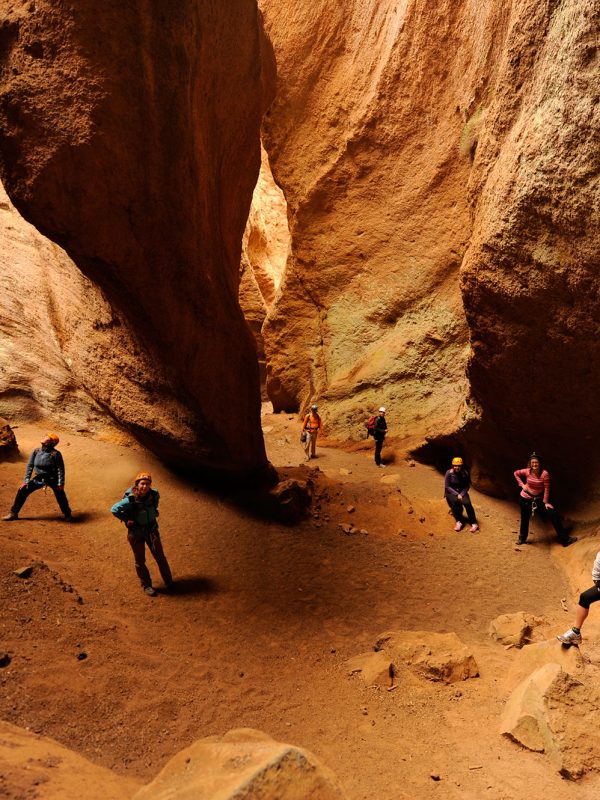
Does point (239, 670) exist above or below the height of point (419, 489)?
above

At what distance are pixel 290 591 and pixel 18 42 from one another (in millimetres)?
6553

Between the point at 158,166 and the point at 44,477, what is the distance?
12.8 ft

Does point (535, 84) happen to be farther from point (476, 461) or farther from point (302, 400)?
point (302, 400)

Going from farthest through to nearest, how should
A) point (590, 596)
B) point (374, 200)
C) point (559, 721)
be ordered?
point (374, 200)
point (590, 596)
point (559, 721)

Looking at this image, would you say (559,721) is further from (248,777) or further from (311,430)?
(311,430)

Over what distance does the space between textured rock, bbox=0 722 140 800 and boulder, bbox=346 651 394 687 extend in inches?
90.1

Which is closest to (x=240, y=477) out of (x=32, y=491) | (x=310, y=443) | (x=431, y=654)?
(x=32, y=491)

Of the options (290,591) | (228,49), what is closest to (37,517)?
(290,591)

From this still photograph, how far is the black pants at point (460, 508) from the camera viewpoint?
28.9 ft

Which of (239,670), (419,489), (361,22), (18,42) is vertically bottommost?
(419,489)

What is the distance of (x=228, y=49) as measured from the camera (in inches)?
281

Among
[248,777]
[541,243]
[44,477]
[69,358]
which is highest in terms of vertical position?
[541,243]

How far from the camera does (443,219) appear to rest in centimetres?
1327

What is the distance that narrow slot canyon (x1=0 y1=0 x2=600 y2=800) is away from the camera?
3.94 meters
